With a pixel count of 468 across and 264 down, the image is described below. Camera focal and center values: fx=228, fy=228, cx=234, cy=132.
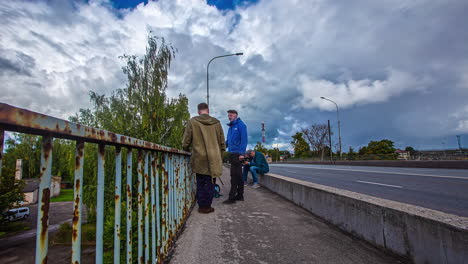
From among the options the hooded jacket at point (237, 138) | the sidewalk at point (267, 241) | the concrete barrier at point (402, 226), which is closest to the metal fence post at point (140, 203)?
the sidewalk at point (267, 241)

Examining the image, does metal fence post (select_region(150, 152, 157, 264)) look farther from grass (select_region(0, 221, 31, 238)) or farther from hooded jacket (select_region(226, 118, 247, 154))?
grass (select_region(0, 221, 31, 238))

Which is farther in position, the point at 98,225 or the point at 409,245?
the point at 409,245

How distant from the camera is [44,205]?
30.3 inches

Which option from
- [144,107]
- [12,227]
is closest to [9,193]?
[12,227]

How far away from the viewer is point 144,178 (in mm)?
1710

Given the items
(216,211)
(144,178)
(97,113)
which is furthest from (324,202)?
(97,113)

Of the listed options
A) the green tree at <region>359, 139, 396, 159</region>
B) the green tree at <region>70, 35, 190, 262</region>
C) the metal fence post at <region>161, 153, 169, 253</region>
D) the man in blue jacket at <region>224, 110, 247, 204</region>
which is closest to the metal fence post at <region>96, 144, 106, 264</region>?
the metal fence post at <region>161, 153, 169, 253</region>

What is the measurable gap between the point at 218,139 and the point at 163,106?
11.7 m

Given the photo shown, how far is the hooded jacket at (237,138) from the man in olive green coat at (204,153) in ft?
3.23

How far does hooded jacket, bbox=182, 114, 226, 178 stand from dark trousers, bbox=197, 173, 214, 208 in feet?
0.47

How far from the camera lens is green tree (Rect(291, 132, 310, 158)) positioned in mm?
66438

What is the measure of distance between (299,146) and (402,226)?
68.5m

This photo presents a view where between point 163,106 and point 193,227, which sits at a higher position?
point 163,106

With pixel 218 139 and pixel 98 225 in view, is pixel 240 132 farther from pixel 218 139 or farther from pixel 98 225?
pixel 98 225
